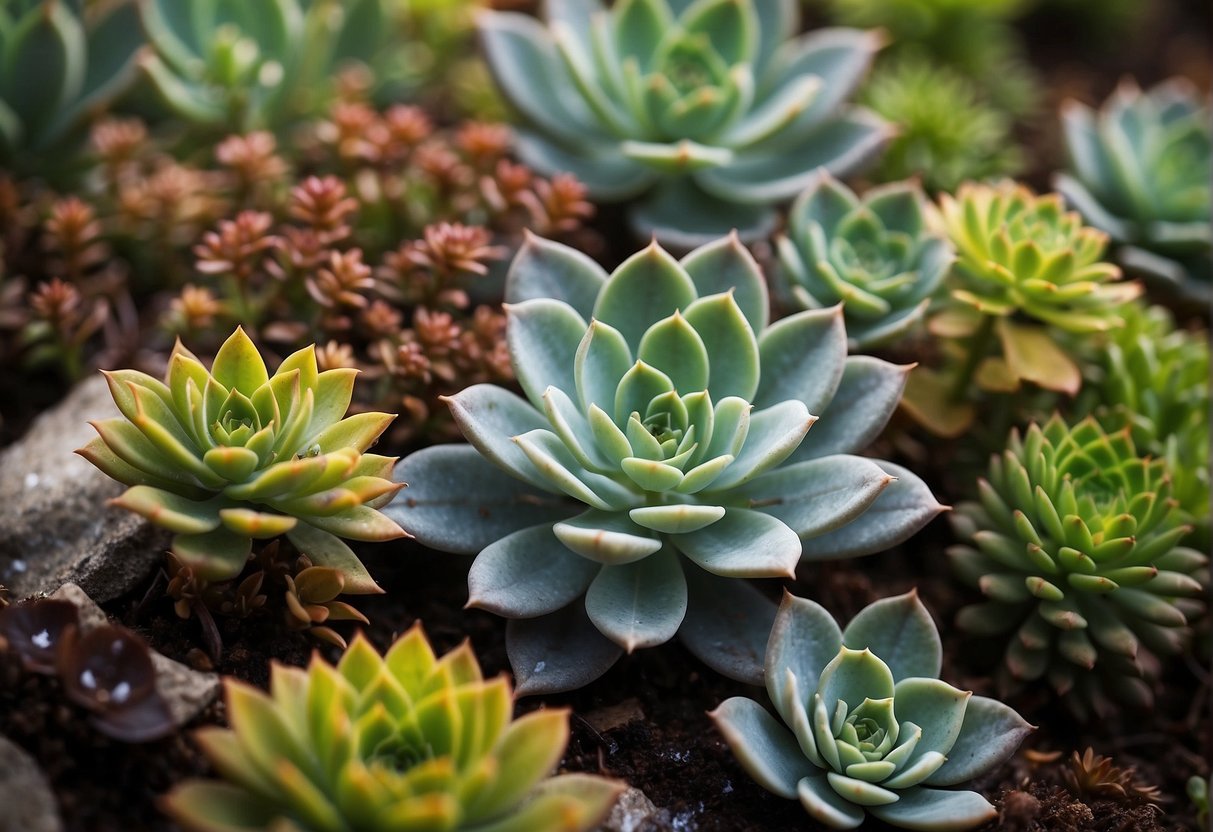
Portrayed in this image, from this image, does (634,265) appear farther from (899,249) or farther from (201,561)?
(201,561)

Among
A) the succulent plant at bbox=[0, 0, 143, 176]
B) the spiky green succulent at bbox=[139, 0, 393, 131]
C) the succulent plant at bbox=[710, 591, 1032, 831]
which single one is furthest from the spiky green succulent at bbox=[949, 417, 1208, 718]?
the succulent plant at bbox=[0, 0, 143, 176]

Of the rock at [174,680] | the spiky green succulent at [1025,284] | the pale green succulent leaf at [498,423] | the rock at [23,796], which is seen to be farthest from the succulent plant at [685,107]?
the rock at [23,796]

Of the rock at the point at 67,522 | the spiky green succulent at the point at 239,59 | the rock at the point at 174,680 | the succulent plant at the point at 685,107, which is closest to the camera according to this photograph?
the rock at the point at 174,680

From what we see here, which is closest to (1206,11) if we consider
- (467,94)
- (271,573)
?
(467,94)

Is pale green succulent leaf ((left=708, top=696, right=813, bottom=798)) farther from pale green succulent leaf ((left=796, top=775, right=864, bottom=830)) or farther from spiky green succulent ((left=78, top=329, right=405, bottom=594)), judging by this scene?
spiky green succulent ((left=78, top=329, right=405, bottom=594))

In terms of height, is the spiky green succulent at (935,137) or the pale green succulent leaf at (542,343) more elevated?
the pale green succulent leaf at (542,343)

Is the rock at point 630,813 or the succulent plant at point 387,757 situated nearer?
the succulent plant at point 387,757

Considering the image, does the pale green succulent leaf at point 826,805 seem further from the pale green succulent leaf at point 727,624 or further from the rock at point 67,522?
the rock at point 67,522
